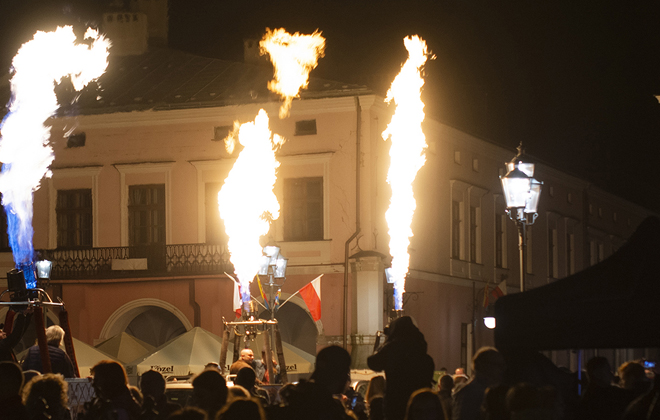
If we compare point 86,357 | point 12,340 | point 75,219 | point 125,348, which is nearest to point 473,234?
point 75,219

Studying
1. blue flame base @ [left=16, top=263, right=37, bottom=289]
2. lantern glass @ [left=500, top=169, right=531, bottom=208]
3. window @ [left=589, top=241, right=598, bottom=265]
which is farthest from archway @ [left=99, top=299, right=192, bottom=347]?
window @ [left=589, top=241, right=598, bottom=265]

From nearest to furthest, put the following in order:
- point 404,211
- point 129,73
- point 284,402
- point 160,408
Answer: point 284,402 < point 160,408 < point 404,211 < point 129,73

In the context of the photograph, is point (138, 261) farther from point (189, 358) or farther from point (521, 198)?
point (521, 198)

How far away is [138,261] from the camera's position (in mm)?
28016

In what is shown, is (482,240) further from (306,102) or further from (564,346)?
(564,346)

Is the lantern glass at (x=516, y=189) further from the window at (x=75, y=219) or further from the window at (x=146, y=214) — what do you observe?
the window at (x=75, y=219)

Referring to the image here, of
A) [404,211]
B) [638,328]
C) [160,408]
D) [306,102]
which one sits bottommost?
[160,408]

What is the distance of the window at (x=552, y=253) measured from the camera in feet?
121

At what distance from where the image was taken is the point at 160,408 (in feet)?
24.5

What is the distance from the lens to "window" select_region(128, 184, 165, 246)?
28438 mm

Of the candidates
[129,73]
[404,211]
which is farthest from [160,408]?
[129,73]

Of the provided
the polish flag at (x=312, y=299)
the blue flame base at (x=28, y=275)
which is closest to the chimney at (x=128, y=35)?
the polish flag at (x=312, y=299)

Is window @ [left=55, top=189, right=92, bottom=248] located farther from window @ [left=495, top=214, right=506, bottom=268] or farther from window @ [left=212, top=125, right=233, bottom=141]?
window @ [left=495, top=214, right=506, bottom=268]

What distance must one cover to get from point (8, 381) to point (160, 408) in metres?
1.15
